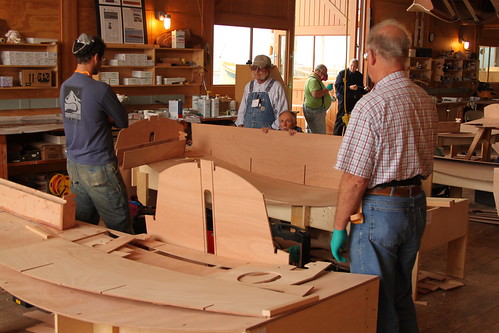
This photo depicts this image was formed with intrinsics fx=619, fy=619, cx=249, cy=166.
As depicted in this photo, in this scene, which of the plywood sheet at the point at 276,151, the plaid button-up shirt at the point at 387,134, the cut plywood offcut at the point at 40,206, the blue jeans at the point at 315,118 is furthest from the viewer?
the blue jeans at the point at 315,118

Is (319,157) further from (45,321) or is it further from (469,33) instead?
(469,33)

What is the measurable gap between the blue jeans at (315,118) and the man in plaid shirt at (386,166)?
756 cm

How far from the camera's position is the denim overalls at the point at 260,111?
20.0ft

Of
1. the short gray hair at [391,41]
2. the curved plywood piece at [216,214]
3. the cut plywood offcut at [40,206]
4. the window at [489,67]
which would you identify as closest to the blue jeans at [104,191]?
the cut plywood offcut at [40,206]

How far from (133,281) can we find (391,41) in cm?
150

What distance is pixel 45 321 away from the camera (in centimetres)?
385

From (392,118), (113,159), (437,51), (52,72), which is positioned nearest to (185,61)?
(52,72)

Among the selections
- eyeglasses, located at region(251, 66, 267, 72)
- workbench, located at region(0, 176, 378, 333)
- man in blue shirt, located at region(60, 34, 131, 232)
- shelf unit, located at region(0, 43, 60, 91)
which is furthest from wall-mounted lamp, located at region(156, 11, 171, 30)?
workbench, located at region(0, 176, 378, 333)

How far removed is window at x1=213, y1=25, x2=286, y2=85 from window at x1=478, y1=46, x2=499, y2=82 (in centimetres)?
924

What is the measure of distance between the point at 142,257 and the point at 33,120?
503cm

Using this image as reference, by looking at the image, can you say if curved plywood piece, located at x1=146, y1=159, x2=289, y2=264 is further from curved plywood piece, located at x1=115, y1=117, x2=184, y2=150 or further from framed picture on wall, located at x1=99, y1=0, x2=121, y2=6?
framed picture on wall, located at x1=99, y1=0, x2=121, y2=6

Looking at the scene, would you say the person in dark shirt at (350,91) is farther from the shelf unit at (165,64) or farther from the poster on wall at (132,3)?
the poster on wall at (132,3)

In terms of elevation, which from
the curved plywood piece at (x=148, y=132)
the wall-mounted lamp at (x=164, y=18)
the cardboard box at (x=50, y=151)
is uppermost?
the wall-mounted lamp at (x=164, y=18)

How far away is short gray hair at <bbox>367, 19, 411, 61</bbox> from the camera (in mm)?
2682
